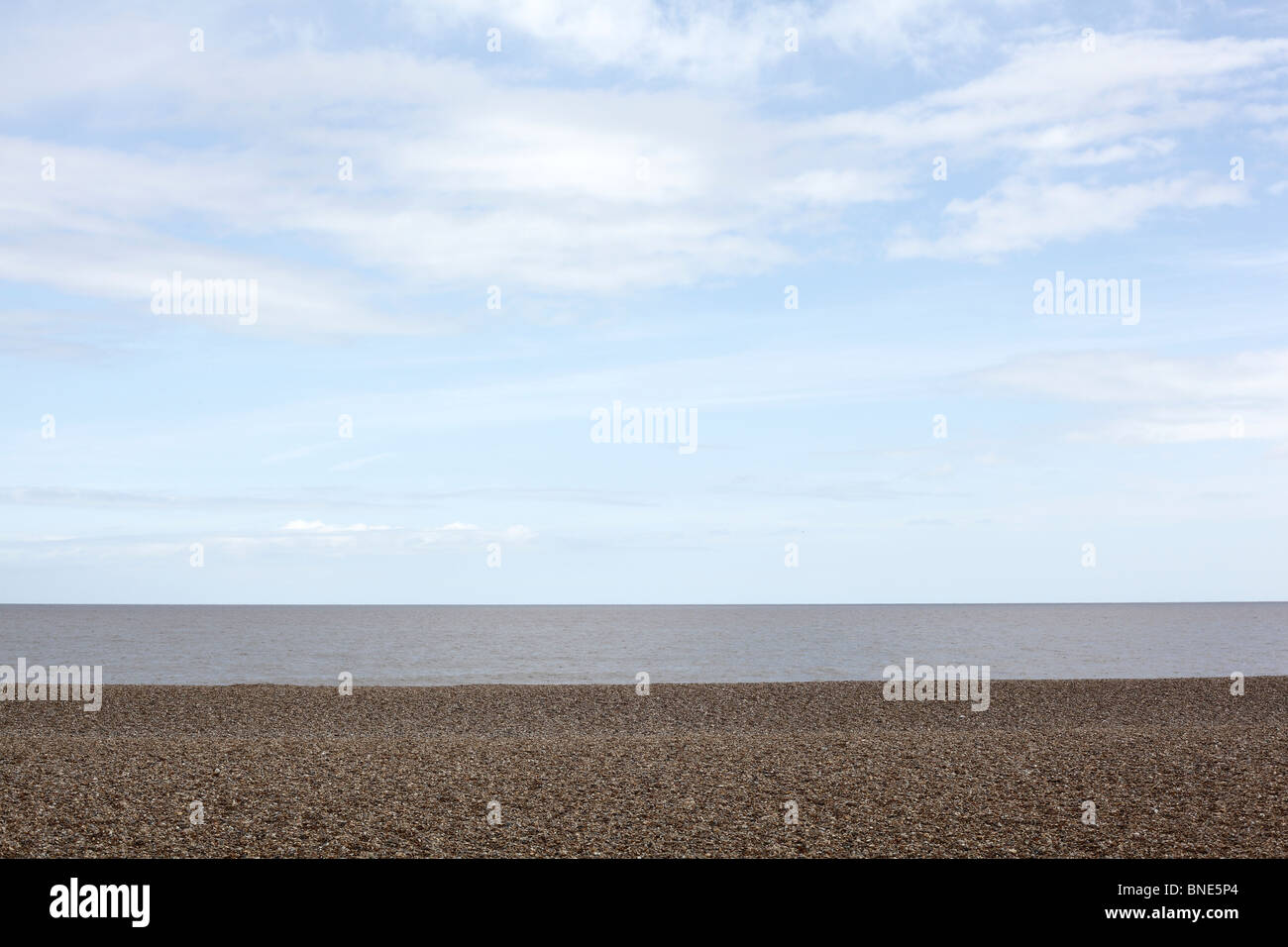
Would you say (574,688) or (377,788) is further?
(574,688)

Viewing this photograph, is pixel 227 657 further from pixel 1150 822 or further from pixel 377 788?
pixel 1150 822

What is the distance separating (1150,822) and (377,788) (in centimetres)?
941

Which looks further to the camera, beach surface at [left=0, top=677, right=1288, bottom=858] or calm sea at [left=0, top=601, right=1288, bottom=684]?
calm sea at [left=0, top=601, right=1288, bottom=684]

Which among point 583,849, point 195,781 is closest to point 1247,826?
point 583,849

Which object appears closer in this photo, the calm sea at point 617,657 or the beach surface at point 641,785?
the beach surface at point 641,785

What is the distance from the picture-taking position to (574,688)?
89.6 ft

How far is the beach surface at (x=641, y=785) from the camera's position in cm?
1128

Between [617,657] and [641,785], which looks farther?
[617,657]

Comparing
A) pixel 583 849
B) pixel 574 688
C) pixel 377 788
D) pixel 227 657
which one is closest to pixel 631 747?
pixel 377 788

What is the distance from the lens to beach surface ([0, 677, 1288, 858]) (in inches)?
444

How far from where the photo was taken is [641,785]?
1383 cm
